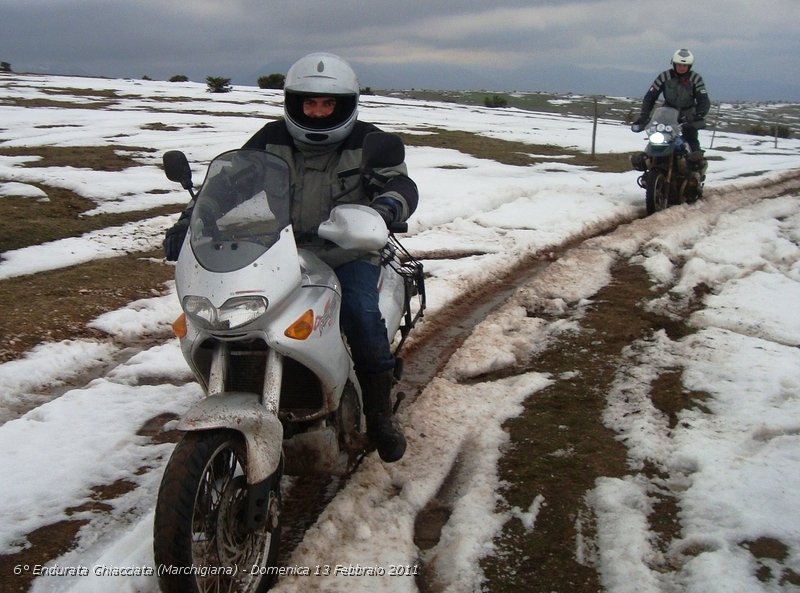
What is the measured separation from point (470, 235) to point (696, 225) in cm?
339

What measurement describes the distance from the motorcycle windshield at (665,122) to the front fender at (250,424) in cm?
1055

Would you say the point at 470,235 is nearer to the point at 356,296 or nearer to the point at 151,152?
the point at 356,296

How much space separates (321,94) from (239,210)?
99 cm

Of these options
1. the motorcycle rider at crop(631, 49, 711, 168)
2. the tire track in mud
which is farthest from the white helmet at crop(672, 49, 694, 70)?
the tire track in mud

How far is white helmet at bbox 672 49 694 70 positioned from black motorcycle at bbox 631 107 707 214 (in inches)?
31.3

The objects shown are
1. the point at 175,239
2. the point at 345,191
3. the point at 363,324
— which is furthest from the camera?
the point at 345,191

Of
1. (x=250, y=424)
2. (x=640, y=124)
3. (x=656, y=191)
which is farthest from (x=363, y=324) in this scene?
(x=640, y=124)

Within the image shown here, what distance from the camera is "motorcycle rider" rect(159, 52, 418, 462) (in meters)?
3.80

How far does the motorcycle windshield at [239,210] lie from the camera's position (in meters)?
3.16

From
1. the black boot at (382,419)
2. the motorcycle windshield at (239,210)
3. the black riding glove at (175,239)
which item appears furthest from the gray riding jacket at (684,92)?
the black riding glove at (175,239)

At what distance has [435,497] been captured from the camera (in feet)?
12.9

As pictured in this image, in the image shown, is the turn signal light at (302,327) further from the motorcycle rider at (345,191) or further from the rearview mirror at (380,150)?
the rearview mirror at (380,150)

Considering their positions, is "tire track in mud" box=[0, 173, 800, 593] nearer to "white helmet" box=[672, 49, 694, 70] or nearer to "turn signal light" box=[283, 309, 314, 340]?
"turn signal light" box=[283, 309, 314, 340]

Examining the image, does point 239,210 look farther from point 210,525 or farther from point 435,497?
point 435,497
